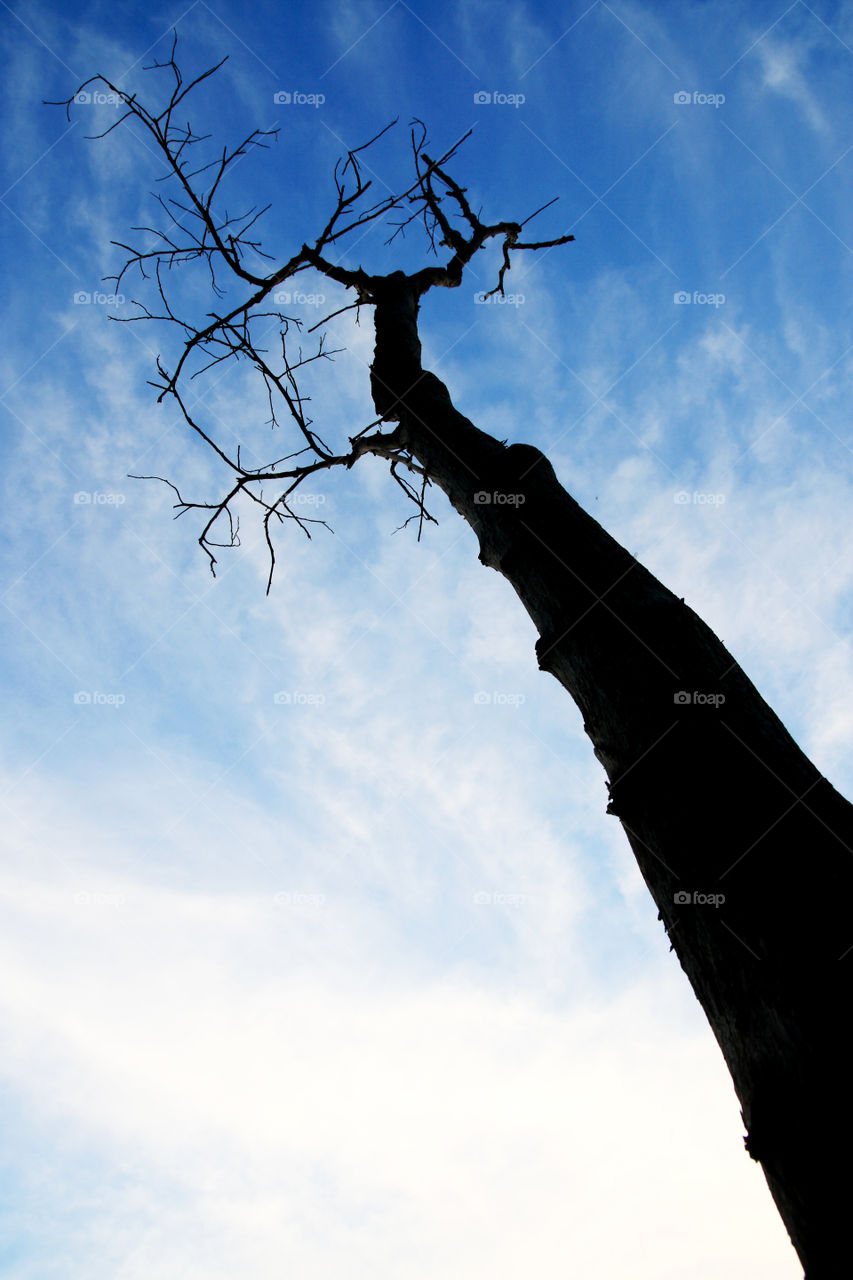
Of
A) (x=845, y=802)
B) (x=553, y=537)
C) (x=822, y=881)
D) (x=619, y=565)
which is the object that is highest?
(x=553, y=537)

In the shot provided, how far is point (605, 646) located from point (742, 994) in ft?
2.56

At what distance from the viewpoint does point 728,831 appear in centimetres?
124

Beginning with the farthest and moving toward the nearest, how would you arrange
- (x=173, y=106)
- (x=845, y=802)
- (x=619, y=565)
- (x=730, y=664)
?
(x=173, y=106), (x=619, y=565), (x=730, y=664), (x=845, y=802)

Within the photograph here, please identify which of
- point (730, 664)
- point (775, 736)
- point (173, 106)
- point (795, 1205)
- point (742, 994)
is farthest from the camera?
point (173, 106)

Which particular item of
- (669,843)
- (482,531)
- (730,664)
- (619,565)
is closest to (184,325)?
(482,531)

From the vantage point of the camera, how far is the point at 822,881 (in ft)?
3.70

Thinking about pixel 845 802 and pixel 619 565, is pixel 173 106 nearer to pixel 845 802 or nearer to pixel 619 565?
pixel 619 565

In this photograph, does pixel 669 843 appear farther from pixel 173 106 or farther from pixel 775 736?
pixel 173 106

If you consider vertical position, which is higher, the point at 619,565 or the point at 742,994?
the point at 619,565

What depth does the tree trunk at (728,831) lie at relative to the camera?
38.0 inches

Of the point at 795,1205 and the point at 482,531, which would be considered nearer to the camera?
the point at 795,1205

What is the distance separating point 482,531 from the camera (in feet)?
7.46

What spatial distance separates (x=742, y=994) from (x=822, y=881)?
0.75 ft

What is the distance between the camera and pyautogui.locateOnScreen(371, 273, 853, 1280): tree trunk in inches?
38.0
